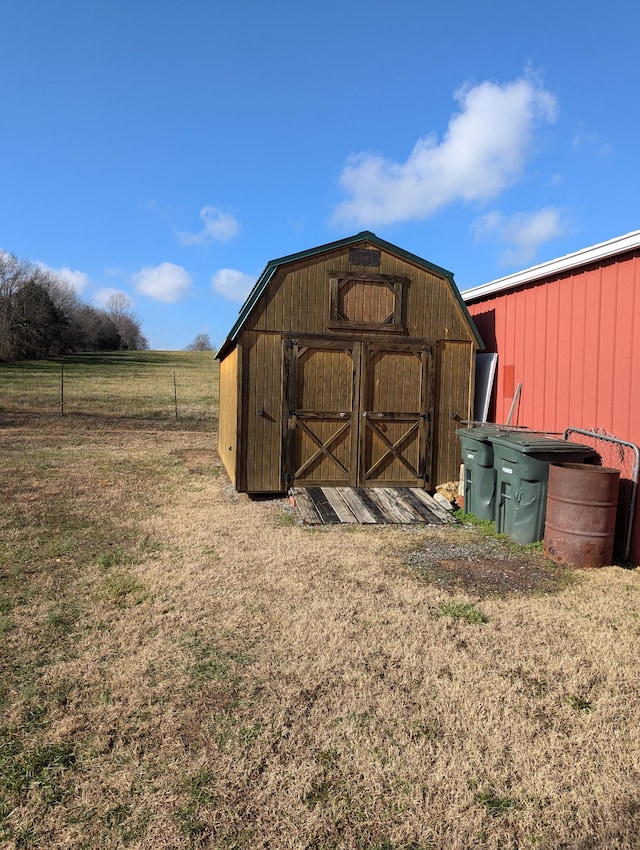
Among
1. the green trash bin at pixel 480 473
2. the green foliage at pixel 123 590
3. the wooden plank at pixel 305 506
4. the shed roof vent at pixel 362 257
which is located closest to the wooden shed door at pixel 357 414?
the wooden plank at pixel 305 506

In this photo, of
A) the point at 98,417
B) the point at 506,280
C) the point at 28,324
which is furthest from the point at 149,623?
the point at 28,324

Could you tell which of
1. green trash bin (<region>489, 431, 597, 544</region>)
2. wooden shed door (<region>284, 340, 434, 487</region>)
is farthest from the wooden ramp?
green trash bin (<region>489, 431, 597, 544</region>)

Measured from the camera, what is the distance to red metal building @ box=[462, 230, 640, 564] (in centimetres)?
586

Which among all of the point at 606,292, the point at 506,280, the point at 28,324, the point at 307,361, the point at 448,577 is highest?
the point at 28,324

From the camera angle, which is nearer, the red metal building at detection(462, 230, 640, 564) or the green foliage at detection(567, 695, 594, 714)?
the green foliage at detection(567, 695, 594, 714)

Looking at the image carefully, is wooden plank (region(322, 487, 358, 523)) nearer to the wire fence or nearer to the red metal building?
the red metal building

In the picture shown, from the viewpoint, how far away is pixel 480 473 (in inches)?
290

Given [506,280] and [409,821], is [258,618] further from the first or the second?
[506,280]

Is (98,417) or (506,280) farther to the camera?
(98,417)

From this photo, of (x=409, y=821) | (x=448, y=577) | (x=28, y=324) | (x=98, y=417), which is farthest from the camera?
(x=28, y=324)

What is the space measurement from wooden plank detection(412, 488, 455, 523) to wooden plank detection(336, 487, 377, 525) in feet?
3.07

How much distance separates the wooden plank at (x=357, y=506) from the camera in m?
7.32

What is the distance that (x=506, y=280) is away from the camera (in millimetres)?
8250

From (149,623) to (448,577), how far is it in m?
2.75
